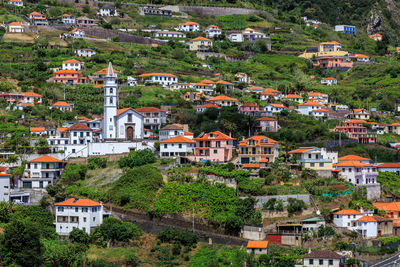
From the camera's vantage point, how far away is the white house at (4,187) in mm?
75750

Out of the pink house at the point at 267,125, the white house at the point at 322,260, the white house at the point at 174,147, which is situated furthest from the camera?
the pink house at the point at 267,125

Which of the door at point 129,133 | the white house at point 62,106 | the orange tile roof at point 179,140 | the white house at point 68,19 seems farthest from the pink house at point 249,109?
the white house at point 68,19

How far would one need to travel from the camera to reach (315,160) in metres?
81.8

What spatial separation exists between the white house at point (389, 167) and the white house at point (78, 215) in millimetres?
37007

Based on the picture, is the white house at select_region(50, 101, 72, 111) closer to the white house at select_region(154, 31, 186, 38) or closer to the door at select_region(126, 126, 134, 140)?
the door at select_region(126, 126, 134, 140)

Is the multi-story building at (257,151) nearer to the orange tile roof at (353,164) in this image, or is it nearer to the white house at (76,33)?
the orange tile roof at (353,164)

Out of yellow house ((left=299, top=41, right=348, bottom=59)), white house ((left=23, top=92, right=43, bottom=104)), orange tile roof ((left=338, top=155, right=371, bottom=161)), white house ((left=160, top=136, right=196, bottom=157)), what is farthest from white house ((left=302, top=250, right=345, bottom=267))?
yellow house ((left=299, top=41, right=348, bottom=59))

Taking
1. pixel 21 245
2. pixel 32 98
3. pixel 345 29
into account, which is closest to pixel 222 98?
pixel 32 98

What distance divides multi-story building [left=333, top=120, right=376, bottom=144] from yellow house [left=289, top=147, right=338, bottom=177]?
16.3 metres

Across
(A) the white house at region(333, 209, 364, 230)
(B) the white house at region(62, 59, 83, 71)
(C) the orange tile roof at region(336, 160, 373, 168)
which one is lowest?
(A) the white house at region(333, 209, 364, 230)

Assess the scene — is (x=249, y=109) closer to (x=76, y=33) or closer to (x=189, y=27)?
(x=76, y=33)

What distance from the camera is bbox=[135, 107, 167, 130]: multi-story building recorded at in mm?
94688

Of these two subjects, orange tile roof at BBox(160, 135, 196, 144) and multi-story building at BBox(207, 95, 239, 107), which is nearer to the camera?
orange tile roof at BBox(160, 135, 196, 144)

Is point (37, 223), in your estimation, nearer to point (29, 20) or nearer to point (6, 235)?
point (6, 235)
